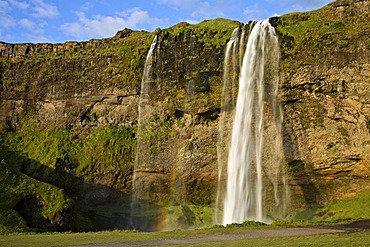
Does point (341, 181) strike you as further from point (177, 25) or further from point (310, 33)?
point (177, 25)

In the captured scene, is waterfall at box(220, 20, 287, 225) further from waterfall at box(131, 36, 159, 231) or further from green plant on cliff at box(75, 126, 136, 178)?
green plant on cliff at box(75, 126, 136, 178)

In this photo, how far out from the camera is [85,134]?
46.7 metres

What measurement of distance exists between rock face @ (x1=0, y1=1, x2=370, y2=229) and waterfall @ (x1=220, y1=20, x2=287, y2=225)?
0.97m

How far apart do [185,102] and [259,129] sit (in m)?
7.39

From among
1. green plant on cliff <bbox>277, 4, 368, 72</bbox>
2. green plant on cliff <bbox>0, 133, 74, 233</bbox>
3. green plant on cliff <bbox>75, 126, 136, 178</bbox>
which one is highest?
green plant on cliff <bbox>277, 4, 368, 72</bbox>

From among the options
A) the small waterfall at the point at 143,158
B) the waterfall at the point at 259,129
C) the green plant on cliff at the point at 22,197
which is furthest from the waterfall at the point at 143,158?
the green plant on cliff at the point at 22,197

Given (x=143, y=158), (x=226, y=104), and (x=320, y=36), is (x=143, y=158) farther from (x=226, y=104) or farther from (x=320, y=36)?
(x=320, y=36)

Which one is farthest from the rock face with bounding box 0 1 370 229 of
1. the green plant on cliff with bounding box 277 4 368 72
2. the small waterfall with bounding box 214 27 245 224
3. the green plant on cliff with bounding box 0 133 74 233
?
the green plant on cliff with bounding box 0 133 74 233

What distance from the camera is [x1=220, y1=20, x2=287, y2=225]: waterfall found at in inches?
1453

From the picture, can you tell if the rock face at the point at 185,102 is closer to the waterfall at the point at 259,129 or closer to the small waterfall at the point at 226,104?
the small waterfall at the point at 226,104

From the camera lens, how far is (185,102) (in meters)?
41.2

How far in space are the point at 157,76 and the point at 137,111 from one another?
4.15m

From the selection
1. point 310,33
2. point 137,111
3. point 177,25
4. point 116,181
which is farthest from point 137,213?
point 310,33

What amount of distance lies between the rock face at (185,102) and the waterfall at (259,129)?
973 mm
